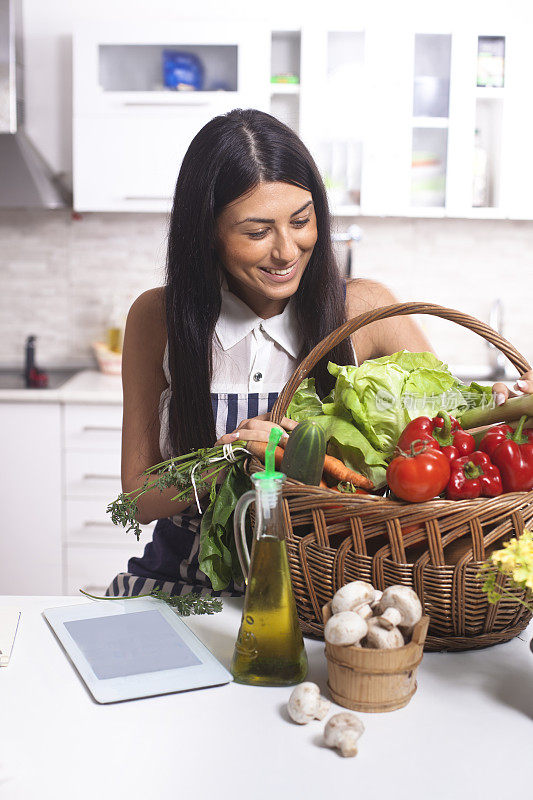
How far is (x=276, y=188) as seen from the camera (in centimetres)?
134

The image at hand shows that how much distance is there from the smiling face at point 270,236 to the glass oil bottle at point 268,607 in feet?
1.72

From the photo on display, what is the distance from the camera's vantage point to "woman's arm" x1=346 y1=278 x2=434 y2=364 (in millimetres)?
1587

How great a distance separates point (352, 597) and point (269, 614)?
9 centimetres

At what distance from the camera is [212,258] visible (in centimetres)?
143

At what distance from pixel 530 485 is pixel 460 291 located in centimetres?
255

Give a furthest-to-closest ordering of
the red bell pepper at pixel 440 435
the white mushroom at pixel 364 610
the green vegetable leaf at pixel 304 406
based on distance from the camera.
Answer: the green vegetable leaf at pixel 304 406
the red bell pepper at pixel 440 435
the white mushroom at pixel 364 610

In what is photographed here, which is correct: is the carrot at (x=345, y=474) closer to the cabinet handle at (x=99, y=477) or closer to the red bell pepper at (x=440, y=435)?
the red bell pepper at (x=440, y=435)

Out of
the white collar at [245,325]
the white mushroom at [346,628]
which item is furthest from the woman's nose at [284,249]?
the white mushroom at [346,628]

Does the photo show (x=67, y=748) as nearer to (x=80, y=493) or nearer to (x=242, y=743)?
(x=242, y=743)

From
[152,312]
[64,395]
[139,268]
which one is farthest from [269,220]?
[139,268]

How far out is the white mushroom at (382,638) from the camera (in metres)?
0.83

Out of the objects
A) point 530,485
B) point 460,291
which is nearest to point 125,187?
point 460,291

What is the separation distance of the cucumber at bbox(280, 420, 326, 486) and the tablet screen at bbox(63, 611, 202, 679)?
0.82 feet

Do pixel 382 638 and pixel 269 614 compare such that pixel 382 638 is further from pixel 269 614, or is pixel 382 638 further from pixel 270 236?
pixel 270 236
